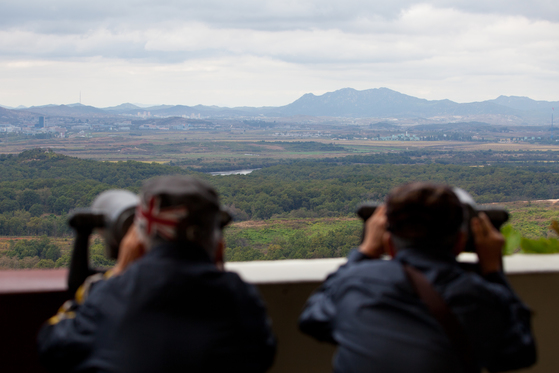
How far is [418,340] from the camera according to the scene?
108 centimetres

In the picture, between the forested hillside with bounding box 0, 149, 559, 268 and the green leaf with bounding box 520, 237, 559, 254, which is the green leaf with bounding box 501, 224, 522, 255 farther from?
the forested hillside with bounding box 0, 149, 559, 268

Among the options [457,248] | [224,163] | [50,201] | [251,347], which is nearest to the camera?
[251,347]

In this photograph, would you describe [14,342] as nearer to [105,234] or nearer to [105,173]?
[105,234]

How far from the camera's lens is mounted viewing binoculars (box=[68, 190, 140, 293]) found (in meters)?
1.25

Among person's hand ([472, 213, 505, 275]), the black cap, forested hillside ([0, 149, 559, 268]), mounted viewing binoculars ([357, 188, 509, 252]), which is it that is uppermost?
the black cap

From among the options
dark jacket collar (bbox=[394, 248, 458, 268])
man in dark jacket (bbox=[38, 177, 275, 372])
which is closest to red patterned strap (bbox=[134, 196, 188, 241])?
man in dark jacket (bbox=[38, 177, 275, 372])

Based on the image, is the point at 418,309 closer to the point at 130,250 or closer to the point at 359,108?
the point at 130,250

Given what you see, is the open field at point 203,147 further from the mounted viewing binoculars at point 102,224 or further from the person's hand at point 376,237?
the person's hand at point 376,237

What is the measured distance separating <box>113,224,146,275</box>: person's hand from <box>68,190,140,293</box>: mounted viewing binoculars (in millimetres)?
91

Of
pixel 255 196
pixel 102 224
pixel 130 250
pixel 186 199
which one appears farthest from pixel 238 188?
pixel 186 199

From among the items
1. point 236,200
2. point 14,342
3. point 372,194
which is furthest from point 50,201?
point 14,342

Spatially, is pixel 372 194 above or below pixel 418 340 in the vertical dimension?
below

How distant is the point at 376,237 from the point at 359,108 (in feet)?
423

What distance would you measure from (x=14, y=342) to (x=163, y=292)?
0.74m
